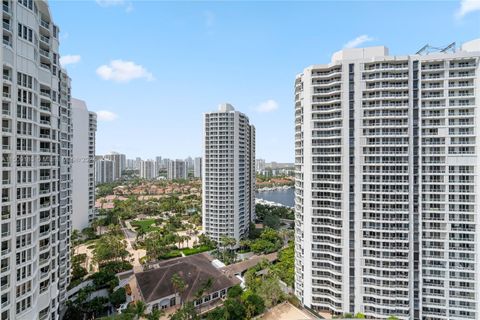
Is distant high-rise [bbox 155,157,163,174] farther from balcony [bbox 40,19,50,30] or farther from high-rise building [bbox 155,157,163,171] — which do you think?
balcony [bbox 40,19,50,30]

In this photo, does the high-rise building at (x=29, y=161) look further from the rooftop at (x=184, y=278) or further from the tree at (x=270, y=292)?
the tree at (x=270, y=292)

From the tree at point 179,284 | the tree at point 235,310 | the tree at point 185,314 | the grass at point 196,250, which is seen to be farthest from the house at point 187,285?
the grass at point 196,250

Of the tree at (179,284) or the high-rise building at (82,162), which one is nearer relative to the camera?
the tree at (179,284)

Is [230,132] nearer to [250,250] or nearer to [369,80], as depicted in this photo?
[250,250]

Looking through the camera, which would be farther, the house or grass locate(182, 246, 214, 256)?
grass locate(182, 246, 214, 256)

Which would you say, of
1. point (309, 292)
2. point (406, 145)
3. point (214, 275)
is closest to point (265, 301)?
point (309, 292)

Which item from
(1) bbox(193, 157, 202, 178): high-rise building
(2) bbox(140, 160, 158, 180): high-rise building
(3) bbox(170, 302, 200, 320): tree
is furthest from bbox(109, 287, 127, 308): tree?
(1) bbox(193, 157, 202, 178): high-rise building

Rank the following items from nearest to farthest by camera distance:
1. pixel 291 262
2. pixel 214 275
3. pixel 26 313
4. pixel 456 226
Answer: pixel 26 313 → pixel 456 226 → pixel 214 275 → pixel 291 262
